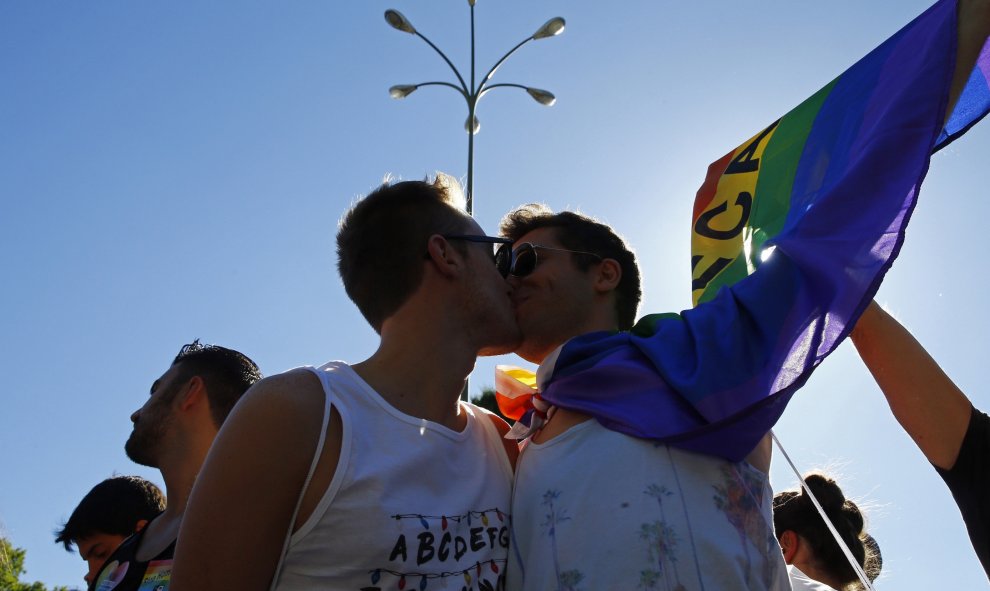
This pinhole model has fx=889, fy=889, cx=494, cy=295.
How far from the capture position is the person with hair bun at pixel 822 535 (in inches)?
152

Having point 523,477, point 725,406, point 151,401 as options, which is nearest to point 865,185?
point 725,406

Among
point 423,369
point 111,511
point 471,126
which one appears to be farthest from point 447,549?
point 471,126

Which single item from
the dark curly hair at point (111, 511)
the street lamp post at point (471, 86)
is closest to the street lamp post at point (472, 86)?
the street lamp post at point (471, 86)

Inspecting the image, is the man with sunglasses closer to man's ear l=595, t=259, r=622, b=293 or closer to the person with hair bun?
man's ear l=595, t=259, r=622, b=293

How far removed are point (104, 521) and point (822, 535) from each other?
12.4 ft

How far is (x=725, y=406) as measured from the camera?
2.38 metres

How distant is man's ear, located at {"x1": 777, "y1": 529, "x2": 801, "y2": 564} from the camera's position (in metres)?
3.93

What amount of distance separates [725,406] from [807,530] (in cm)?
189

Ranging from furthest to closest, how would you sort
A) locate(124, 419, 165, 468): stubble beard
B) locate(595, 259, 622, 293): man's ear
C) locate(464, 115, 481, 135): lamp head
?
locate(464, 115, 481, 135): lamp head < locate(124, 419, 165, 468): stubble beard < locate(595, 259, 622, 293): man's ear

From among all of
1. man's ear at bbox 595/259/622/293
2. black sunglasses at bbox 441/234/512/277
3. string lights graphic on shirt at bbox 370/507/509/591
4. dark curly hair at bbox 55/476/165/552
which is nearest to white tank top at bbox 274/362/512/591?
string lights graphic on shirt at bbox 370/507/509/591

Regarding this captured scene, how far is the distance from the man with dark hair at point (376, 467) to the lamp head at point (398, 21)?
25.5ft

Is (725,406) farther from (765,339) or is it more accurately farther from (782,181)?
(782,181)

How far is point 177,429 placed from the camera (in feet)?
12.3

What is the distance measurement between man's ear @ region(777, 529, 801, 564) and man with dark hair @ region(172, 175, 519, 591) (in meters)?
1.78
